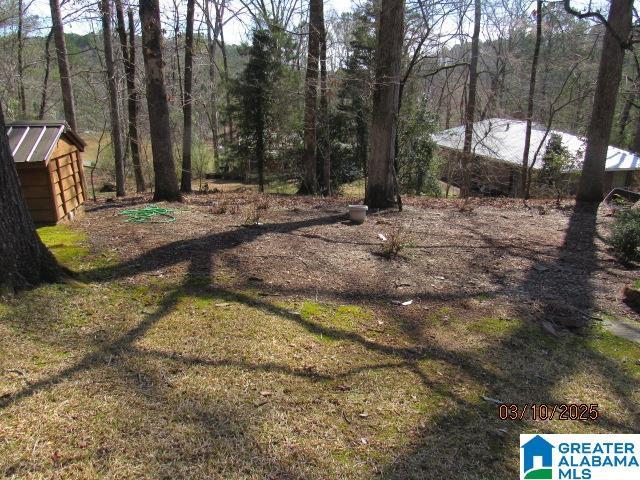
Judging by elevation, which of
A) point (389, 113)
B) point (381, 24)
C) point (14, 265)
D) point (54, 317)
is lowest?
point (54, 317)

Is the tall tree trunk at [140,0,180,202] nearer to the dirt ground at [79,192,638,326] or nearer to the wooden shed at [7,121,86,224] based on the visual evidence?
the dirt ground at [79,192,638,326]

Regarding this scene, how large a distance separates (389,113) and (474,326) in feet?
15.8

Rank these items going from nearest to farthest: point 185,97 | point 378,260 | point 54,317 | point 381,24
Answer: point 54,317, point 378,260, point 381,24, point 185,97

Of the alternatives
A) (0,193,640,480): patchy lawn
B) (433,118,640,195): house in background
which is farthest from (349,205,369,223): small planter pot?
(433,118,640,195): house in background

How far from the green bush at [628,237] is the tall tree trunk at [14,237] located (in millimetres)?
6557

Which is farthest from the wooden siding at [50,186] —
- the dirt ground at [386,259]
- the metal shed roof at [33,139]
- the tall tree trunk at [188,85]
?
the tall tree trunk at [188,85]

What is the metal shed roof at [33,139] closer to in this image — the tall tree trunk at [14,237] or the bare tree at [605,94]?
the tall tree trunk at [14,237]

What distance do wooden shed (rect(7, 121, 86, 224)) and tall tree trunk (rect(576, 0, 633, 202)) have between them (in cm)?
955

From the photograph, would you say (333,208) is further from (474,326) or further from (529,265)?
(474,326)

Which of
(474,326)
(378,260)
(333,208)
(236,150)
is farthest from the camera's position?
(236,150)

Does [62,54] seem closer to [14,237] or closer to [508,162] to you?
[14,237]

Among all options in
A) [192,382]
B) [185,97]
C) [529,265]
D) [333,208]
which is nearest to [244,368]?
[192,382]

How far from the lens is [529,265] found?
527 cm

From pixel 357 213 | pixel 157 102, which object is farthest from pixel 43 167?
pixel 357 213
